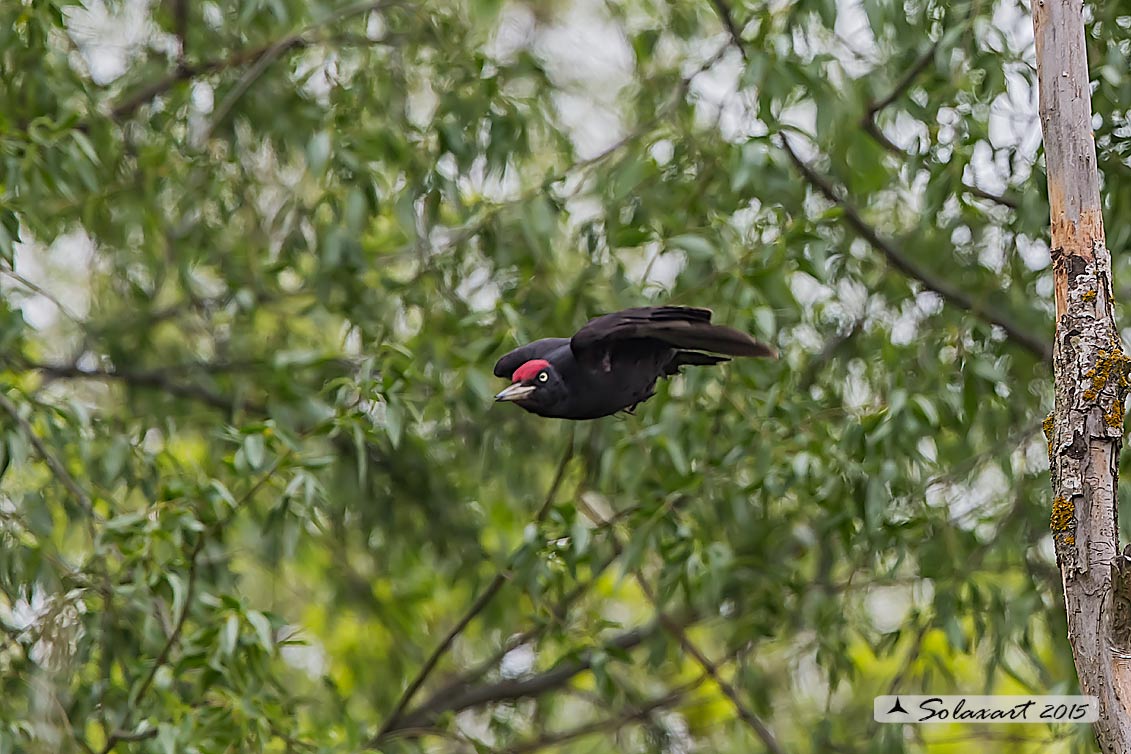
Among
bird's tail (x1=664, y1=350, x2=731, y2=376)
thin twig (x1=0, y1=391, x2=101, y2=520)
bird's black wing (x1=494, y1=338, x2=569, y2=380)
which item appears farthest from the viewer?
thin twig (x1=0, y1=391, x2=101, y2=520)

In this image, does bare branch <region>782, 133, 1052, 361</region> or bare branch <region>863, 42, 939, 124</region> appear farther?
bare branch <region>782, 133, 1052, 361</region>

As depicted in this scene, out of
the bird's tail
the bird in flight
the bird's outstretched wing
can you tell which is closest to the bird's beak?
the bird in flight

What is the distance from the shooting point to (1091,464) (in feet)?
8.16

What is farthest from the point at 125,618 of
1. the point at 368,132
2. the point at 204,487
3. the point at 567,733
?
the point at 567,733

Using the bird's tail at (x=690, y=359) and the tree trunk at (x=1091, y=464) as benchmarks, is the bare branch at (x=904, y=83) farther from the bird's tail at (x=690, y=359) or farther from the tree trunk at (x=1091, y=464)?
the tree trunk at (x=1091, y=464)

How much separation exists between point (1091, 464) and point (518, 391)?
1.10m

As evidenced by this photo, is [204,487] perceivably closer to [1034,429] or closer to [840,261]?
[840,261]

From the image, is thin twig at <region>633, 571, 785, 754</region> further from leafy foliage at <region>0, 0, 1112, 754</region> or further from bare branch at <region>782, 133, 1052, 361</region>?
bare branch at <region>782, 133, 1052, 361</region>

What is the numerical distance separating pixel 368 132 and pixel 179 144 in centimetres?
63

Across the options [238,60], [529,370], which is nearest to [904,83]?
[529,370]

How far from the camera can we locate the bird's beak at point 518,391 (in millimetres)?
2889

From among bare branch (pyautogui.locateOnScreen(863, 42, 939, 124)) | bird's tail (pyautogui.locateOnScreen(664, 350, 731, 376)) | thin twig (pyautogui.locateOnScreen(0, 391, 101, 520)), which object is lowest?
bird's tail (pyautogui.locateOnScreen(664, 350, 731, 376))

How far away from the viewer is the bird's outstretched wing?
2.88 metres

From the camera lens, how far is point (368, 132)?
466cm
